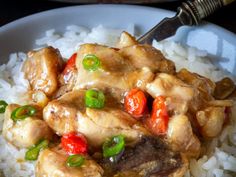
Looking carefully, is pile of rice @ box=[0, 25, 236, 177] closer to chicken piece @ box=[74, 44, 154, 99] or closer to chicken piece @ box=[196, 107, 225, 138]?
chicken piece @ box=[196, 107, 225, 138]

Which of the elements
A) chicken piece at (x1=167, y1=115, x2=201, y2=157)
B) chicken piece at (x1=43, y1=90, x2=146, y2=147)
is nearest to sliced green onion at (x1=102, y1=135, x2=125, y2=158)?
chicken piece at (x1=43, y1=90, x2=146, y2=147)

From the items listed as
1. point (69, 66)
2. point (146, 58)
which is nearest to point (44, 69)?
point (69, 66)

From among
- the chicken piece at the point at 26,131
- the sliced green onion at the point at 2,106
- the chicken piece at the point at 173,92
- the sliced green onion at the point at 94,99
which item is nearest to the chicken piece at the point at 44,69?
the sliced green onion at the point at 2,106

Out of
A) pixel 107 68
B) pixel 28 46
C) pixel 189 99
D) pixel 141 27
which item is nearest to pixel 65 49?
pixel 28 46

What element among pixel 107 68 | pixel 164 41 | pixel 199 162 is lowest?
pixel 199 162

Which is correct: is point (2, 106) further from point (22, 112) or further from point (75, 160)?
point (75, 160)

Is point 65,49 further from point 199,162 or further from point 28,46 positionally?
point 199,162
